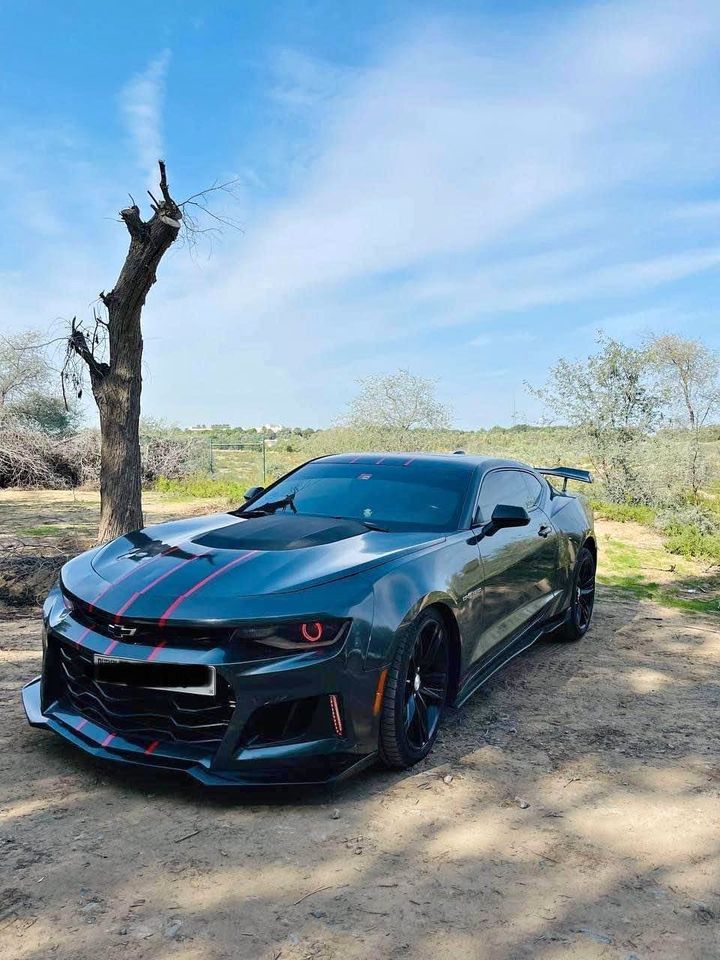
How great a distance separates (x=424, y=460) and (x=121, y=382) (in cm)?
400

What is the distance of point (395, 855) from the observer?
2.73 m

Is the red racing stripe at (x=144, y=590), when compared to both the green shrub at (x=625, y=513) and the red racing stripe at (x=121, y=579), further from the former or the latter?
the green shrub at (x=625, y=513)

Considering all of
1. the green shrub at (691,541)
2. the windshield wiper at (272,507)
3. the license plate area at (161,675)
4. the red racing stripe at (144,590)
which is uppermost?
the windshield wiper at (272,507)

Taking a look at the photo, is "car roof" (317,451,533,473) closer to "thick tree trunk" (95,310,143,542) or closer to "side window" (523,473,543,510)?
"side window" (523,473,543,510)

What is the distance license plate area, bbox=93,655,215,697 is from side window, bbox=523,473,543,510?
9.79 ft

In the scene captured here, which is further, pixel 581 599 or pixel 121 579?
pixel 581 599

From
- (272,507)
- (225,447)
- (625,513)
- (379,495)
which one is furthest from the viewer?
(225,447)

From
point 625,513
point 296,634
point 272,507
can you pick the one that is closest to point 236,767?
point 296,634

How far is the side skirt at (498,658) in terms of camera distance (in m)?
3.92

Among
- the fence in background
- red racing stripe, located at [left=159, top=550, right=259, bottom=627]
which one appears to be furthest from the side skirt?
the fence in background

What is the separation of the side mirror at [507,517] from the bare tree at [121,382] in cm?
447

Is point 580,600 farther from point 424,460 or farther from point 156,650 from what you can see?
point 156,650

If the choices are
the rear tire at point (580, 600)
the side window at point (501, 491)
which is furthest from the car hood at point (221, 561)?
the rear tire at point (580, 600)

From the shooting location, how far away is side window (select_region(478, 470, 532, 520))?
4574 mm
